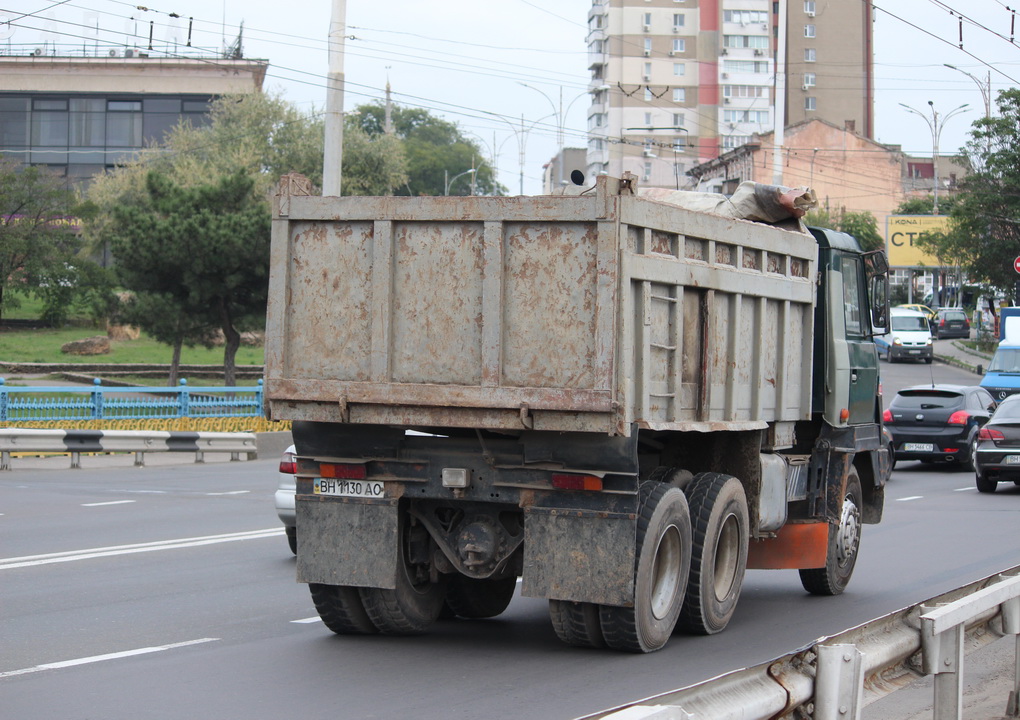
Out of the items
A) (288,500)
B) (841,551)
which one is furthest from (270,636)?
(841,551)

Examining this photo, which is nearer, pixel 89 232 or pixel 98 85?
pixel 89 232

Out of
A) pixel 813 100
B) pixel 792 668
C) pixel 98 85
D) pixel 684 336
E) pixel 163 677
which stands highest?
pixel 813 100

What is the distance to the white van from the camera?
183 feet

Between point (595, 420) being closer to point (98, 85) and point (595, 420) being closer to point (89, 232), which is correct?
point (89, 232)

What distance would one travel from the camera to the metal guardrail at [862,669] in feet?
12.6

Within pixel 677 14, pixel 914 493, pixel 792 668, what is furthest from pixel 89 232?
pixel 677 14

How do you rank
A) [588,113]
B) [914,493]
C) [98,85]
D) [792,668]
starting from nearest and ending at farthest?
[792,668] < [914,493] < [98,85] < [588,113]

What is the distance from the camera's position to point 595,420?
7230 mm

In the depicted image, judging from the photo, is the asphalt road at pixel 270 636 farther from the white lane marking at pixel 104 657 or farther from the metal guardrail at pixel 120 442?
the metal guardrail at pixel 120 442

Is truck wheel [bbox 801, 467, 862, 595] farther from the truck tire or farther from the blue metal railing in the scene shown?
the blue metal railing

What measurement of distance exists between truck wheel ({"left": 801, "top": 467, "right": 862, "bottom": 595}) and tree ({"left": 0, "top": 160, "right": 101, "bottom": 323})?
1658 inches

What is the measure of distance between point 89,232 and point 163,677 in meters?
51.6

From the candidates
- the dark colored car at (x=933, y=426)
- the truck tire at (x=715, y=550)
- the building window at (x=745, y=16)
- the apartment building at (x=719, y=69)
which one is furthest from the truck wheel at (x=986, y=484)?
the building window at (x=745, y=16)

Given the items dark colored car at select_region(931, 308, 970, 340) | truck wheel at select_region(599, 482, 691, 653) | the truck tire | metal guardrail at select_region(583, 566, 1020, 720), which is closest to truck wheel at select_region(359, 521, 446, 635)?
truck wheel at select_region(599, 482, 691, 653)
